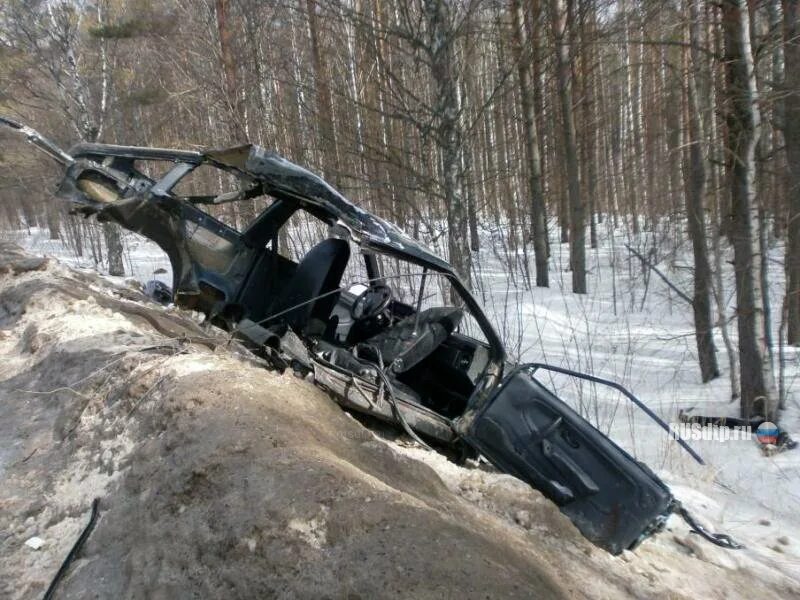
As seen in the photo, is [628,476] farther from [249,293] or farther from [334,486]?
[249,293]

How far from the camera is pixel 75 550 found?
2.57 m

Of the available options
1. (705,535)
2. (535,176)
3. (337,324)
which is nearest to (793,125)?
(705,535)

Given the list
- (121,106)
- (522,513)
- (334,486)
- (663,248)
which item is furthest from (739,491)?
(121,106)

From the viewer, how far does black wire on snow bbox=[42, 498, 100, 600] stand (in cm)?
235

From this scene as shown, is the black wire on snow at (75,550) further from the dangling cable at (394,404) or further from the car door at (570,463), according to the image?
the car door at (570,463)

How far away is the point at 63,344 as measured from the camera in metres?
4.90

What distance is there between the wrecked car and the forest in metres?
3.55

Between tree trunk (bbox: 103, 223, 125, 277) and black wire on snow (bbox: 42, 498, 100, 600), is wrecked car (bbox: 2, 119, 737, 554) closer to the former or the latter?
black wire on snow (bbox: 42, 498, 100, 600)

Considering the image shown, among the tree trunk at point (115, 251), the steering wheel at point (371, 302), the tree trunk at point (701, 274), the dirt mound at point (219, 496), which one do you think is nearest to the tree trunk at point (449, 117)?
the steering wheel at point (371, 302)

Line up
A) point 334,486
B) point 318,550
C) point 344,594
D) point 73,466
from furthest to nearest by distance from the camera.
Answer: point 73,466 < point 334,486 < point 318,550 < point 344,594

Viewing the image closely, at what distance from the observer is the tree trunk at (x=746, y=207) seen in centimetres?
602

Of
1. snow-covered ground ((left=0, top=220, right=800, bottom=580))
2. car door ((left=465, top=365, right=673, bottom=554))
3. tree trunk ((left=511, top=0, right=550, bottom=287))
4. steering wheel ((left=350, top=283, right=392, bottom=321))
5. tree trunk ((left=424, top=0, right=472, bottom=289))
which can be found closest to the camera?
car door ((left=465, top=365, right=673, bottom=554))

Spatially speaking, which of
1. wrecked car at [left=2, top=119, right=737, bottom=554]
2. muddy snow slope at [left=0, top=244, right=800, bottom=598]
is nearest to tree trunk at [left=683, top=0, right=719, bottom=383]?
muddy snow slope at [left=0, top=244, right=800, bottom=598]

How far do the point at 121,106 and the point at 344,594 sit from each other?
17636 mm
